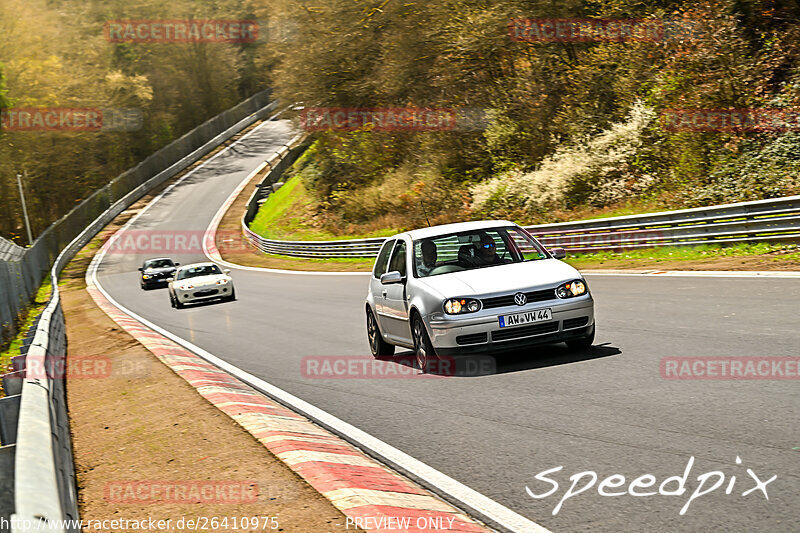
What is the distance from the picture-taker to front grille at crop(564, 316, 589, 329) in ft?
30.2

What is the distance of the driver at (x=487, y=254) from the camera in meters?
10.2

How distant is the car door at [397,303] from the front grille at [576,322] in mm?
1863

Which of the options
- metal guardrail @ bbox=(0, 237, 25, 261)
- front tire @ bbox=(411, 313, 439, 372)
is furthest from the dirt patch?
metal guardrail @ bbox=(0, 237, 25, 261)

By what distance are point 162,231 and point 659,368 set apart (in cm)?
5672

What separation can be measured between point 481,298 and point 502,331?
398 millimetres

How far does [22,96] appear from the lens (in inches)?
2566

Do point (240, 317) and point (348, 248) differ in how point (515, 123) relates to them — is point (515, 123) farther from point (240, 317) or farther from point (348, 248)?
point (240, 317)

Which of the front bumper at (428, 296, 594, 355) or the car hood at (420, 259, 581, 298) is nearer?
the front bumper at (428, 296, 594, 355)

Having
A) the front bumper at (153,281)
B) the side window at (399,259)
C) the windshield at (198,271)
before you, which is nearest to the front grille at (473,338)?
the side window at (399,259)

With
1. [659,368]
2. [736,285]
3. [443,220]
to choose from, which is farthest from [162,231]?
[659,368]

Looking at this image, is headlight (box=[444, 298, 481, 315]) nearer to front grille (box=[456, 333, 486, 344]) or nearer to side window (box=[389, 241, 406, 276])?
front grille (box=[456, 333, 486, 344])

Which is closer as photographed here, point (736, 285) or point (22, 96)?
point (736, 285)

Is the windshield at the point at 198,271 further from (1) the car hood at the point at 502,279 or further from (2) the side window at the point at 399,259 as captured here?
(1) the car hood at the point at 502,279

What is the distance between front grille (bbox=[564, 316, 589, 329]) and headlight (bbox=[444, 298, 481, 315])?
0.94m
